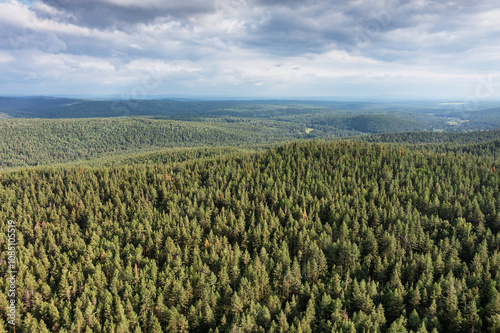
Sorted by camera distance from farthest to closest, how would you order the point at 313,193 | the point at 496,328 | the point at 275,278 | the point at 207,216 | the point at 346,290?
1. the point at 313,193
2. the point at 207,216
3. the point at 275,278
4. the point at 346,290
5. the point at 496,328

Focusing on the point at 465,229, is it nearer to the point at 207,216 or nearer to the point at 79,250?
the point at 207,216

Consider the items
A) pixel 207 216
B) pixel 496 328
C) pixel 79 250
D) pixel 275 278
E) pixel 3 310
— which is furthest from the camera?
pixel 207 216

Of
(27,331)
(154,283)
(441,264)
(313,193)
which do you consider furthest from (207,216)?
(441,264)

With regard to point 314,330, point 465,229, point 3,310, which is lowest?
point 314,330

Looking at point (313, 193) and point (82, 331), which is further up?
point (313, 193)

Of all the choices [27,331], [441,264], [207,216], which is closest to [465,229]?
[441,264]

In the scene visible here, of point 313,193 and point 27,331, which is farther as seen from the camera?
point 313,193

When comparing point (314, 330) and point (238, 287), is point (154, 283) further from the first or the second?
point (314, 330)
